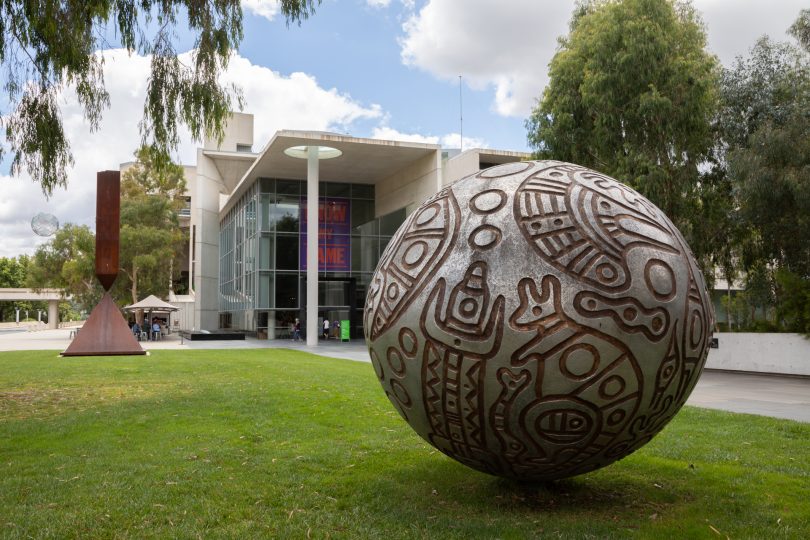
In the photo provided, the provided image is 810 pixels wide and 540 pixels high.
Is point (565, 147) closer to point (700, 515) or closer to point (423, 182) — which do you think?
point (423, 182)

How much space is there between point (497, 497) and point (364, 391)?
738 cm

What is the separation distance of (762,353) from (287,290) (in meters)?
24.7

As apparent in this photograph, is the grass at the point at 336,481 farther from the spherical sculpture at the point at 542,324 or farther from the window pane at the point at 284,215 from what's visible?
the window pane at the point at 284,215

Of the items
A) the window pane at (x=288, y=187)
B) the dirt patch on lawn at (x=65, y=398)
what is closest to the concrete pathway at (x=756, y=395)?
the dirt patch on lawn at (x=65, y=398)

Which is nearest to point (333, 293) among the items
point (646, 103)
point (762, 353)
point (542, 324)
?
point (646, 103)

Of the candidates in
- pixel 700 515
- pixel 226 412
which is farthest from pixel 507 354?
pixel 226 412

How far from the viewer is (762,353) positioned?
18.9 meters

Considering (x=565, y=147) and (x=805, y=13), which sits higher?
(x=805, y=13)

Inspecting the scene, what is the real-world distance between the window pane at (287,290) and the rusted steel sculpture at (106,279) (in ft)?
49.1

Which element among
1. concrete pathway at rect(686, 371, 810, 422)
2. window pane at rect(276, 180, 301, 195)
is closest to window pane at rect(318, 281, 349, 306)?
window pane at rect(276, 180, 301, 195)

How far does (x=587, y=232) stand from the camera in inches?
177

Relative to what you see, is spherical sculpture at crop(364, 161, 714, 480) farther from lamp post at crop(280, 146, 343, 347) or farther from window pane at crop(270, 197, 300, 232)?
window pane at crop(270, 197, 300, 232)

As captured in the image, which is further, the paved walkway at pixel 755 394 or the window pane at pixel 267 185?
the window pane at pixel 267 185

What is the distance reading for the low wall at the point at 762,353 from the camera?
17875mm
